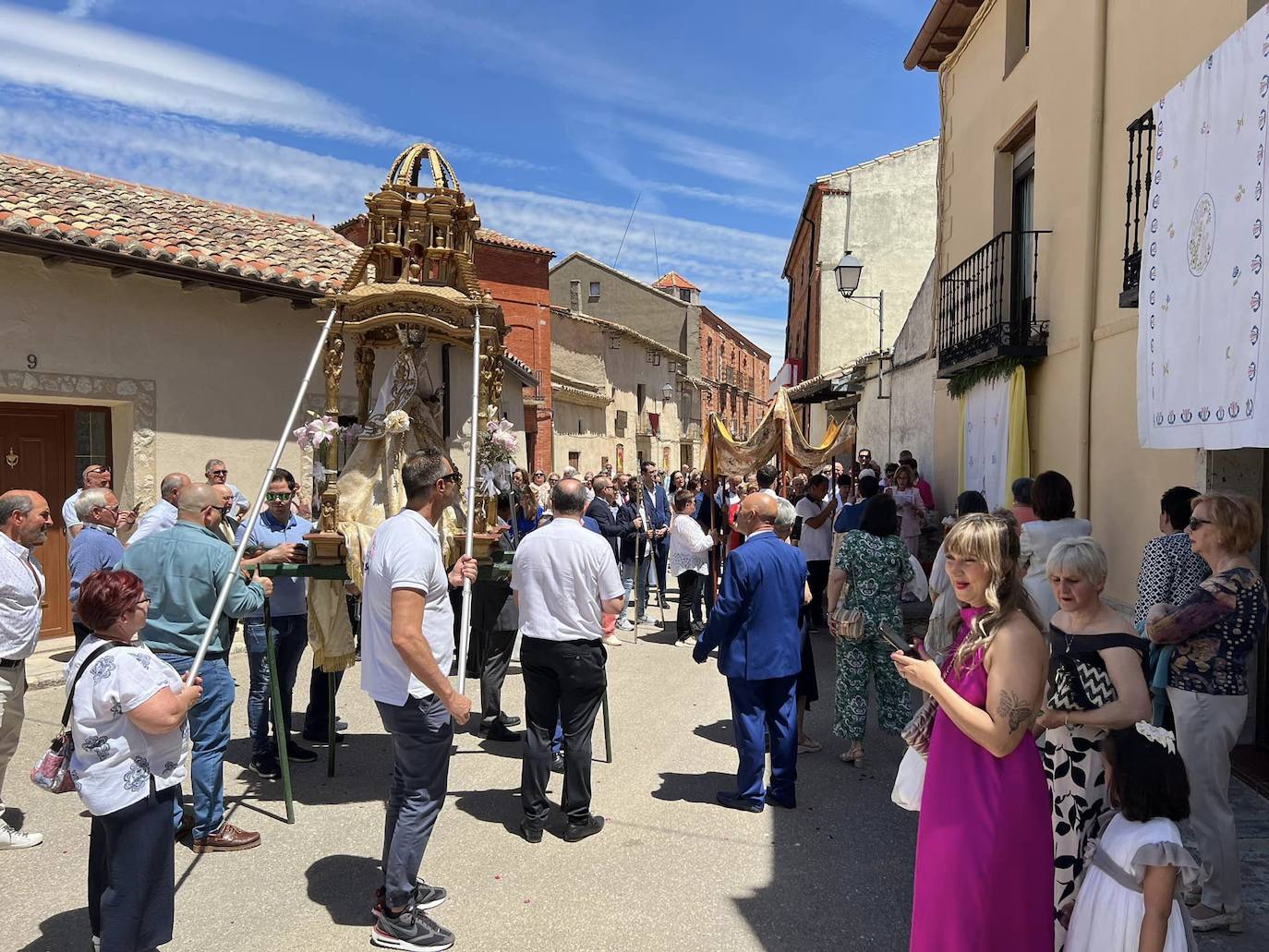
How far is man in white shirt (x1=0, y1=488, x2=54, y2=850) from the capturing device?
4.46 m

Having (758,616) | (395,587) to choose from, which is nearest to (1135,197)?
(758,616)

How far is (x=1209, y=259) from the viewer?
448cm

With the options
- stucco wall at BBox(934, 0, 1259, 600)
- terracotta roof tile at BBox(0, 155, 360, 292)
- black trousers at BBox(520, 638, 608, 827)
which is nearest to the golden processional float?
black trousers at BBox(520, 638, 608, 827)

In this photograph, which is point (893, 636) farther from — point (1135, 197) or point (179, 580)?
point (179, 580)

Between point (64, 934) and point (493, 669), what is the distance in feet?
10.1

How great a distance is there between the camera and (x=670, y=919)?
3.83 m

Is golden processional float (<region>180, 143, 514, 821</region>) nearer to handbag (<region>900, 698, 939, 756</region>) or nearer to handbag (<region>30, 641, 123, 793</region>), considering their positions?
handbag (<region>30, 641, 123, 793</region>)

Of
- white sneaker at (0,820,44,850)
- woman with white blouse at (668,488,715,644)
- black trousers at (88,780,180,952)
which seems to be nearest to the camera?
black trousers at (88,780,180,952)

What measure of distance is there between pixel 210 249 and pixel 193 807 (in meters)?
7.34

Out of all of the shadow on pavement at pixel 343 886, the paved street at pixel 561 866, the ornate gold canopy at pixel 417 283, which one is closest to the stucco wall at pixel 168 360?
the ornate gold canopy at pixel 417 283

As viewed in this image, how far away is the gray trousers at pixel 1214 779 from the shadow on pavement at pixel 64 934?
460 cm

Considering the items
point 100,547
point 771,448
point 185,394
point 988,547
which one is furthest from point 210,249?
point 988,547

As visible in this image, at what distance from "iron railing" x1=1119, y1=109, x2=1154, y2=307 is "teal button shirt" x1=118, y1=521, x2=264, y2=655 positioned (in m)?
5.82

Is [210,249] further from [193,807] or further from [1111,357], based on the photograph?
[1111,357]
